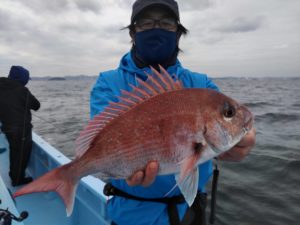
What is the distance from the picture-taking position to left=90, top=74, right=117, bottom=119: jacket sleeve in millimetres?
2572

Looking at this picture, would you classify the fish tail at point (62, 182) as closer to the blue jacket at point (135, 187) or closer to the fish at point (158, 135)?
the fish at point (158, 135)

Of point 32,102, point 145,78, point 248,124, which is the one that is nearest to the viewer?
point 248,124

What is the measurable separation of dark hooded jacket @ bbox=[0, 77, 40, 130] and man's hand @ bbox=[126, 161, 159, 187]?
5.30m

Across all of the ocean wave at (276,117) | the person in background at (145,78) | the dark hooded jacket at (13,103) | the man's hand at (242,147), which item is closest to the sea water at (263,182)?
the ocean wave at (276,117)

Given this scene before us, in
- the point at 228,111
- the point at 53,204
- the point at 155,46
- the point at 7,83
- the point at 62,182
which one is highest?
the point at 155,46

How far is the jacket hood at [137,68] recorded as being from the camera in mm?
2750

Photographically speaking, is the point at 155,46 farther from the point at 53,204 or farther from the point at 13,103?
the point at 13,103

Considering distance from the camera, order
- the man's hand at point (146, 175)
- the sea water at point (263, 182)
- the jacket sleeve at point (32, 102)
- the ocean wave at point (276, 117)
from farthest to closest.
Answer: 1. the ocean wave at point (276, 117)
2. the jacket sleeve at point (32, 102)
3. the sea water at point (263, 182)
4. the man's hand at point (146, 175)

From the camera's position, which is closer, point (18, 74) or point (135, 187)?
point (135, 187)

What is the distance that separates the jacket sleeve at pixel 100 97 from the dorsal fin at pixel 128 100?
1.37 feet

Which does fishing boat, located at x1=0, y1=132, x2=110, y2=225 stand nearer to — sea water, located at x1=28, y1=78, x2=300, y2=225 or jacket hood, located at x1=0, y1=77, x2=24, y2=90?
jacket hood, located at x1=0, y1=77, x2=24, y2=90

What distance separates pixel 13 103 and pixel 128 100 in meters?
5.26

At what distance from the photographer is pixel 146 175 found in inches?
76.9

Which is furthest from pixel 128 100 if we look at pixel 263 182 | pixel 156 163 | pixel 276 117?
pixel 276 117
